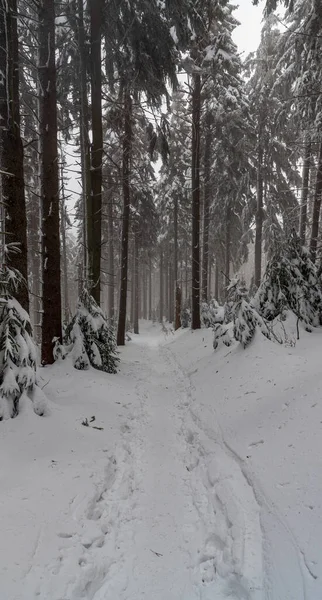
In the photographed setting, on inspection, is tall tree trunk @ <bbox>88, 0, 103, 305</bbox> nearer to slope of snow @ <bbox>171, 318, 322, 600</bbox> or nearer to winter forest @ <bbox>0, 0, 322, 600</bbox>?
winter forest @ <bbox>0, 0, 322, 600</bbox>

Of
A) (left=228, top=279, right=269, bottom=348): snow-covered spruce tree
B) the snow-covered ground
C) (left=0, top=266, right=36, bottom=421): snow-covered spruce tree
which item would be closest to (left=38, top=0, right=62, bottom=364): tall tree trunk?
the snow-covered ground

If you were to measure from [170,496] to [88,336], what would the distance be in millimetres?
4304

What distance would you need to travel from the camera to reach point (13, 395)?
158 inches

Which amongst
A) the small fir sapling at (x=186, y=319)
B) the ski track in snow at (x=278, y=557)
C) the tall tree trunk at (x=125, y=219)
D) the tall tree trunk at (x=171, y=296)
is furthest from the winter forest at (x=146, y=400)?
the tall tree trunk at (x=171, y=296)

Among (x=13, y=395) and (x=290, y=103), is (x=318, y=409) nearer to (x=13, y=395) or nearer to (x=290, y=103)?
(x=13, y=395)

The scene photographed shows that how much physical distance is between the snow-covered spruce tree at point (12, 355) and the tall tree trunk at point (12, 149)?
1.13m

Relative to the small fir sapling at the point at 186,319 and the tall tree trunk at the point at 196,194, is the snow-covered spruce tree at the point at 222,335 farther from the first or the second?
the small fir sapling at the point at 186,319

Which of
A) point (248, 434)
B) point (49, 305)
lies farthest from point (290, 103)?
point (248, 434)

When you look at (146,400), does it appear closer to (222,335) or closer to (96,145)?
(222,335)

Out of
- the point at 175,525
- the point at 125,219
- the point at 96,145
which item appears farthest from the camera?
the point at 125,219

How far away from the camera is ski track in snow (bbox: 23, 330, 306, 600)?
7.39ft

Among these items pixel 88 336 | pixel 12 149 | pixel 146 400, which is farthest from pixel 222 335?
pixel 12 149

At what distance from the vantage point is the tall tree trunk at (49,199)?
6.59 metres

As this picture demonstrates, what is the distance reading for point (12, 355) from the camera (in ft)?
13.1
